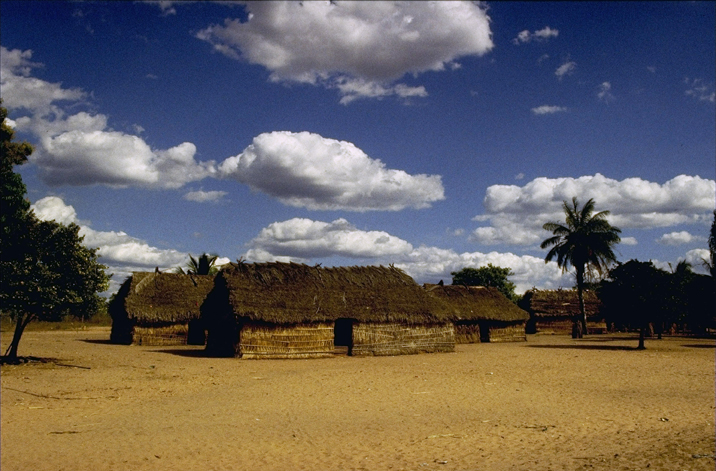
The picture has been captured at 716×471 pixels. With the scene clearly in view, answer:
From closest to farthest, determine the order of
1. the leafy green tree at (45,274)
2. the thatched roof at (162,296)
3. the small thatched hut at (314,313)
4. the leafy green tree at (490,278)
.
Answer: the leafy green tree at (45,274)
the small thatched hut at (314,313)
the thatched roof at (162,296)
the leafy green tree at (490,278)

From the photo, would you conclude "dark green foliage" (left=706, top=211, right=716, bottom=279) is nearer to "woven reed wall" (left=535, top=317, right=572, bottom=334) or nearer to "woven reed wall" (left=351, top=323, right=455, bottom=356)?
"woven reed wall" (left=535, top=317, right=572, bottom=334)

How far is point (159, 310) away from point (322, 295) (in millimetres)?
9947

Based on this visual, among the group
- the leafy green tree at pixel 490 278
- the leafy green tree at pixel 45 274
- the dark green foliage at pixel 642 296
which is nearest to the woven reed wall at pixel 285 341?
the leafy green tree at pixel 45 274

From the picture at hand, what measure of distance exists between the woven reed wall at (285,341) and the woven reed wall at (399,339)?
1406 mm

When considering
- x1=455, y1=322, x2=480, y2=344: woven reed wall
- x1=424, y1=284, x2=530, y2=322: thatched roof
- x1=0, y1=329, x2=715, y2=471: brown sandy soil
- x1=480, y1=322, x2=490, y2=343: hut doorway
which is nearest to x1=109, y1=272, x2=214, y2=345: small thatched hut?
x1=0, y1=329, x2=715, y2=471: brown sandy soil

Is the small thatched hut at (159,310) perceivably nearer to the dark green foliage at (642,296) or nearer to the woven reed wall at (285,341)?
the woven reed wall at (285,341)

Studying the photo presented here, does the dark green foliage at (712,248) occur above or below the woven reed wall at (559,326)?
above

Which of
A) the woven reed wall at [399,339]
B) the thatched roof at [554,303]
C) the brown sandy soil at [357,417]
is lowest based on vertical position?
the brown sandy soil at [357,417]

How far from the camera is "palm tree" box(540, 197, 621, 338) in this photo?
126 ft

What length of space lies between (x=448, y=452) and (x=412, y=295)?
58.4 ft

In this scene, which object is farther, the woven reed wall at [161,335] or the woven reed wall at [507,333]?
the woven reed wall at [507,333]

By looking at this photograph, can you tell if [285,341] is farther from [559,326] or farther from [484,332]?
[559,326]

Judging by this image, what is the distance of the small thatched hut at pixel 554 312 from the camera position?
40875 millimetres

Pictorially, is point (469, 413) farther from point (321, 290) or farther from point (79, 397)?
point (321, 290)
